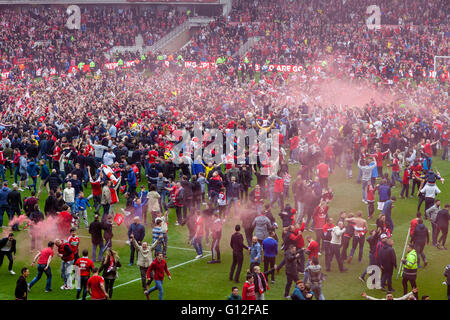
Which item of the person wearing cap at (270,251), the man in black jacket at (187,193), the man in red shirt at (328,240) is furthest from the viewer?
the man in black jacket at (187,193)

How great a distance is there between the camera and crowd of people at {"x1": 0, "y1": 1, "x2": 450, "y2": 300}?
1661 cm

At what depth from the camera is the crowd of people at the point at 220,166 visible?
16.6 metres

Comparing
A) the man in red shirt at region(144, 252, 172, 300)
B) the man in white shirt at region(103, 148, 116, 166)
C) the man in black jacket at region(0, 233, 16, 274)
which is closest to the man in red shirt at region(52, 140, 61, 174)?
the man in white shirt at region(103, 148, 116, 166)

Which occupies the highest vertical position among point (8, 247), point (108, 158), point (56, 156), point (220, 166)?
point (108, 158)

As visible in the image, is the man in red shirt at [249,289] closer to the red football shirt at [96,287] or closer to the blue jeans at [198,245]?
the red football shirt at [96,287]

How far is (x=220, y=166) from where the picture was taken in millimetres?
26781

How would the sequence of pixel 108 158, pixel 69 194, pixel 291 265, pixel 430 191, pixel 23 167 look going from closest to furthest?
pixel 291 265
pixel 69 194
pixel 430 191
pixel 108 158
pixel 23 167

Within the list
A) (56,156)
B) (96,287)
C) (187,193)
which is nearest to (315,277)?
(96,287)

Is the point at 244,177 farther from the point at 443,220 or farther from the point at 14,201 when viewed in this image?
the point at 14,201

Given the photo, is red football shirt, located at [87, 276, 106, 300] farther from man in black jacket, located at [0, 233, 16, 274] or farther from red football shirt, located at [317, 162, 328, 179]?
red football shirt, located at [317, 162, 328, 179]

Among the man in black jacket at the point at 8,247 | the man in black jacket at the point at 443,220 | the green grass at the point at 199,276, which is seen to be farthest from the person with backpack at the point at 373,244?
the man in black jacket at the point at 8,247
